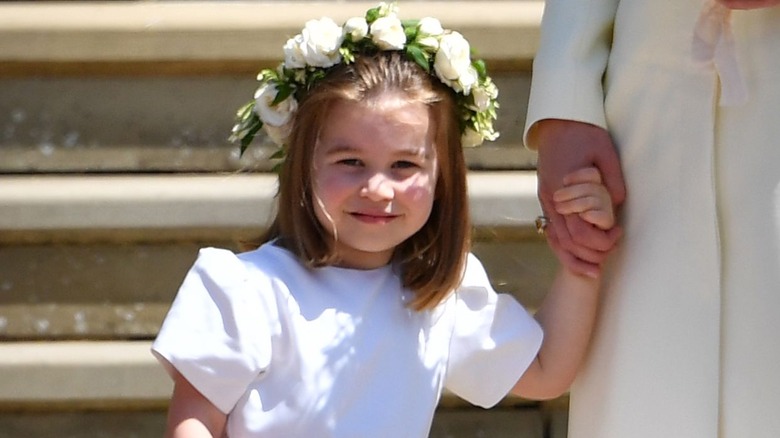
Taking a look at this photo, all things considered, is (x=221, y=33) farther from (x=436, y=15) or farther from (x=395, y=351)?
(x=395, y=351)

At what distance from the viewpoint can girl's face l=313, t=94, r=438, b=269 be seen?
2107 mm

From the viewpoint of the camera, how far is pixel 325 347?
6.88 feet

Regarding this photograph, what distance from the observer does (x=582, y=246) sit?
2047mm

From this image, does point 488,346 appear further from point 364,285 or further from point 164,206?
point 164,206

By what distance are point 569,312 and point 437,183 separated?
0.33 meters

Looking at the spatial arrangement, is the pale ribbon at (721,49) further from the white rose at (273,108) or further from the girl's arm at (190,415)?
the girl's arm at (190,415)

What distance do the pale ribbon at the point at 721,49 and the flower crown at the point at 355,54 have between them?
47 centimetres

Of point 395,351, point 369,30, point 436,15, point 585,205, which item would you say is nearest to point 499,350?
point 395,351

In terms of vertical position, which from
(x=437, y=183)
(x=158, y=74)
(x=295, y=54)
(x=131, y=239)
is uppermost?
(x=295, y=54)

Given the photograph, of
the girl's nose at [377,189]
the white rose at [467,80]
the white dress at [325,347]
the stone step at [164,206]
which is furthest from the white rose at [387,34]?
the stone step at [164,206]

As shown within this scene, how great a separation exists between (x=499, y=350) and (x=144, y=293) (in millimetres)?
1323

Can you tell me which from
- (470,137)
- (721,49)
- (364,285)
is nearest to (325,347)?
(364,285)

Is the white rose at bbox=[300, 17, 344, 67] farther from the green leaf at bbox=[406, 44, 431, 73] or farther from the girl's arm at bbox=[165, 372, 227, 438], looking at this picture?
the girl's arm at bbox=[165, 372, 227, 438]

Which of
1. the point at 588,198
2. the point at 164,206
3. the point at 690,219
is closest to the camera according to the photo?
the point at 690,219
